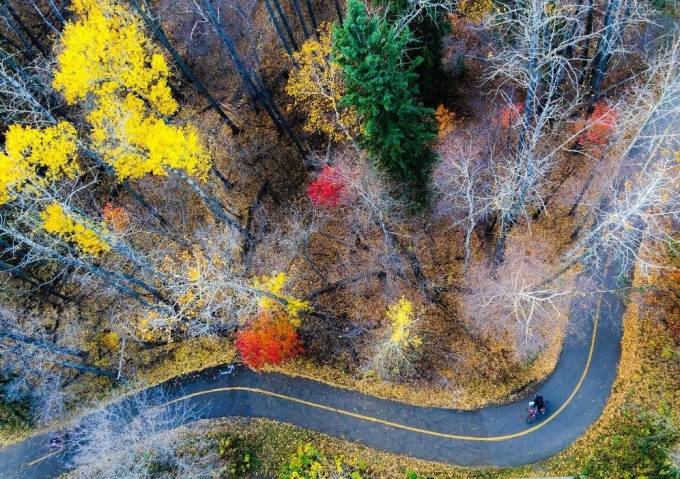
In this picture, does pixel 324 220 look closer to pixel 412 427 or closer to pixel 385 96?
pixel 385 96

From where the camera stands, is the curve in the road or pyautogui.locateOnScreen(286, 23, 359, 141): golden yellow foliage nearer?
the curve in the road

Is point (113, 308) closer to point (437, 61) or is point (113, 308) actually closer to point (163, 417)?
point (163, 417)

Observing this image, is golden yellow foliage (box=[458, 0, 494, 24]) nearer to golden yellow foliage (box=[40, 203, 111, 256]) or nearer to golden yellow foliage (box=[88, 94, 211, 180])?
golden yellow foliage (box=[88, 94, 211, 180])

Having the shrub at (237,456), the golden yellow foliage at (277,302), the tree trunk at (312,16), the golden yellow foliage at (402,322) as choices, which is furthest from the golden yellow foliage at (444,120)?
the shrub at (237,456)

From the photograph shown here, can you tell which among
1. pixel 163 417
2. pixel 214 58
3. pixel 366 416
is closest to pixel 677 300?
pixel 366 416

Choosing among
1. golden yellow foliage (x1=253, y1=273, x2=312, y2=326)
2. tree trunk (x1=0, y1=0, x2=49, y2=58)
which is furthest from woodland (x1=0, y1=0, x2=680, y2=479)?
tree trunk (x1=0, y1=0, x2=49, y2=58)

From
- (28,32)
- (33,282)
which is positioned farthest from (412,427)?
(28,32)

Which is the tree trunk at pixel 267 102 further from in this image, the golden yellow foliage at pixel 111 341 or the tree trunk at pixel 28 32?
the golden yellow foliage at pixel 111 341
